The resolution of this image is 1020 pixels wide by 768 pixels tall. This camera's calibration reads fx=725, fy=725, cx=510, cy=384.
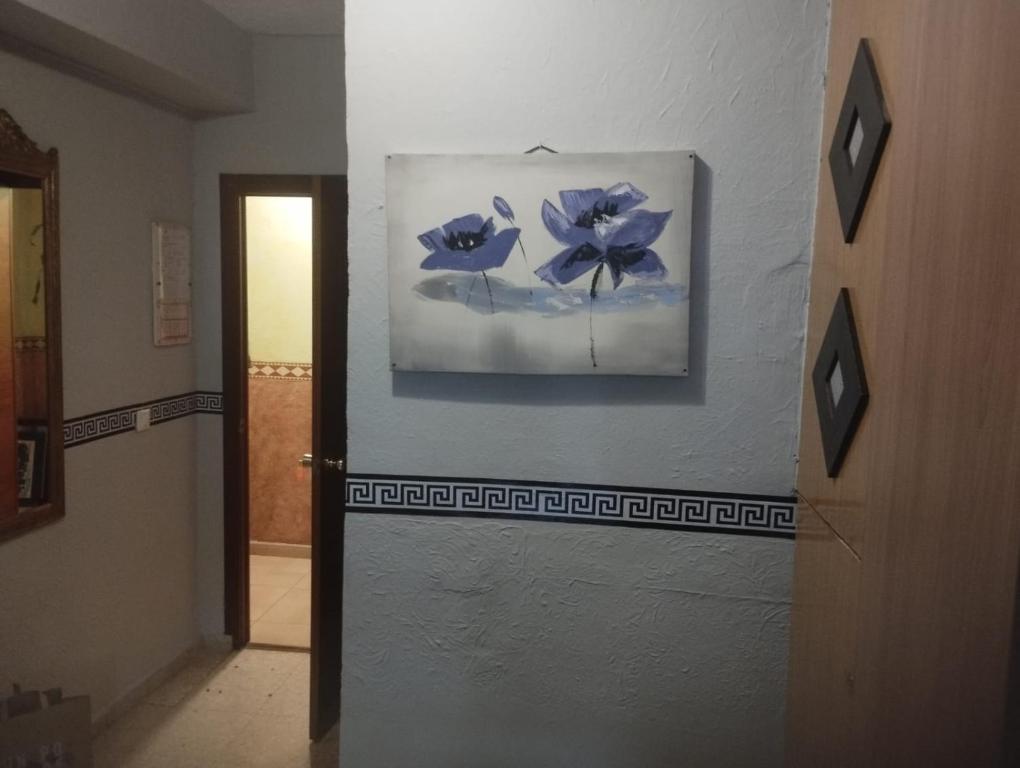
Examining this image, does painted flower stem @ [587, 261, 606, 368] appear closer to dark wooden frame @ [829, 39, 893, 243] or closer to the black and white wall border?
the black and white wall border

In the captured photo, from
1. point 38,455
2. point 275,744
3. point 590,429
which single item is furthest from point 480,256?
point 275,744

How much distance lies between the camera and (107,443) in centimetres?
231

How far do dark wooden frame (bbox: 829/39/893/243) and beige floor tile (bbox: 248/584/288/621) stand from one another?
113 inches

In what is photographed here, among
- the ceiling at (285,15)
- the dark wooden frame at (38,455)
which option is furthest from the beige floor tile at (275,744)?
the ceiling at (285,15)

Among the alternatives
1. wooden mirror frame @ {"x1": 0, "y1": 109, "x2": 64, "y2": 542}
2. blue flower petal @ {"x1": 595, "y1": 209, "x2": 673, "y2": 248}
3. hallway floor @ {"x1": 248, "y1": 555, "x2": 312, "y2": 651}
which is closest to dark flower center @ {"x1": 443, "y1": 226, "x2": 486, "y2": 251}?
blue flower petal @ {"x1": 595, "y1": 209, "x2": 673, "y2": 248}

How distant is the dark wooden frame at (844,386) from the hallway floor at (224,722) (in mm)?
1766

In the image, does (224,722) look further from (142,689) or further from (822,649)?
(822,649)

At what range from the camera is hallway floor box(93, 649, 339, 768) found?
7.22 feet

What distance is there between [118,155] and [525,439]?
5.58 feet

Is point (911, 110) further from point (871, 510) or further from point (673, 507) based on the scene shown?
point (673, 507)

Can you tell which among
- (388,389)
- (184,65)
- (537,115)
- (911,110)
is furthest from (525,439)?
(184,65)

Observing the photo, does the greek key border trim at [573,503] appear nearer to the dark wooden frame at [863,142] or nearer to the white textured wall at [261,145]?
the dark wooden frame at [863,142]

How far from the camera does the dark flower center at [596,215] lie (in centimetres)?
148

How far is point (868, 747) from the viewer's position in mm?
1073
